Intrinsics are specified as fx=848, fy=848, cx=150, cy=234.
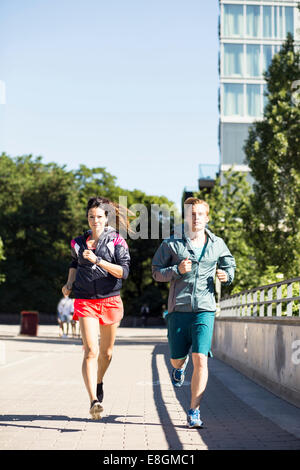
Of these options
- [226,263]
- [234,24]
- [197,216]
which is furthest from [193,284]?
[234,24]

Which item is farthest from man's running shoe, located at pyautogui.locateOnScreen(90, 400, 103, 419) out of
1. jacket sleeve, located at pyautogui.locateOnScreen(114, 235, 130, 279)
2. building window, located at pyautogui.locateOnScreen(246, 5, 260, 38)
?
building window, located at pyautogui.locateOnScreen(246, 5, 260, 38)

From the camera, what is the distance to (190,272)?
7.44 meters

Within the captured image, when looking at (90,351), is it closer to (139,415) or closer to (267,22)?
(139,415)

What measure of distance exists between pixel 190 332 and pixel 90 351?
898mm

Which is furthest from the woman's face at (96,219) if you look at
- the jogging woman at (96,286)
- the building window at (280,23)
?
the building window at (280,23)

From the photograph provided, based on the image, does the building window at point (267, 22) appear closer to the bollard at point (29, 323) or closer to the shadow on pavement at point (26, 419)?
the bollard at point (29, 323)

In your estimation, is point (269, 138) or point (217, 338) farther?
point (269, 138)

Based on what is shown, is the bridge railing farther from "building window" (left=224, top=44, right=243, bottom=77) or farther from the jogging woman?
"building window" (left=224, top=44, right=243, bottom=77)

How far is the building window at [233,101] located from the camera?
190 ft

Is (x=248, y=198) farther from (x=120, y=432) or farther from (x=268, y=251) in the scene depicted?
(x=120, y=432)

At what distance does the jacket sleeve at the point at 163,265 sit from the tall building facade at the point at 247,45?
51.2 metres
